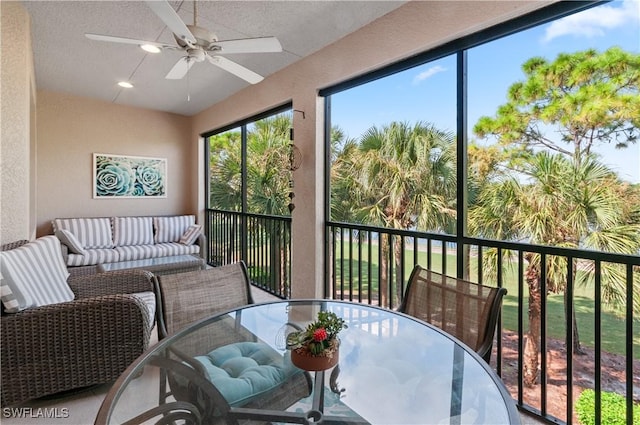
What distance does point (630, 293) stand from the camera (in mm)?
1628

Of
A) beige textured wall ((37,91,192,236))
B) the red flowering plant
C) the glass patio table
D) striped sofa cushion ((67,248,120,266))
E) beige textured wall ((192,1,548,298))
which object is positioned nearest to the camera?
the glass patio table

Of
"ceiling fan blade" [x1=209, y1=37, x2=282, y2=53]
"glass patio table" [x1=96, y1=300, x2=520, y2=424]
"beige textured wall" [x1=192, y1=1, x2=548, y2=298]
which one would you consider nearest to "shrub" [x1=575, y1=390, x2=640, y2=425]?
"glass patio table" [x1=96, y1=300, x2=520, y2=424]

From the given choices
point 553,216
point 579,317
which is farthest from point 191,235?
point 579,317

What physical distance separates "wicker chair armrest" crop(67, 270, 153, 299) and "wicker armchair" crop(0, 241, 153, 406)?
66 cm

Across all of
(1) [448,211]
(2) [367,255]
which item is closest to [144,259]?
(2) [367,255]

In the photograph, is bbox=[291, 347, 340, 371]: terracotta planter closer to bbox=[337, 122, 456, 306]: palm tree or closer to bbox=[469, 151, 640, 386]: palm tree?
bbox=[469, 151, 640, 386]: palm tree

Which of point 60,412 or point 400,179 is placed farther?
point 400,179

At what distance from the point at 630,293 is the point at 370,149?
1988 mm

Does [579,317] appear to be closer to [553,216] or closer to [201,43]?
[553,216]

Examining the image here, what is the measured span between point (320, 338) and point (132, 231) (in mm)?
4872

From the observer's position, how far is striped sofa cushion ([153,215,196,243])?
5312 millimetres

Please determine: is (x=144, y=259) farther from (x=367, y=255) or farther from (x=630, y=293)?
(x=630, y=293)

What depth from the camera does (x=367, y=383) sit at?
130cm

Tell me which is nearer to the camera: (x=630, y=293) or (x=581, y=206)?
(x=630, y=293)
